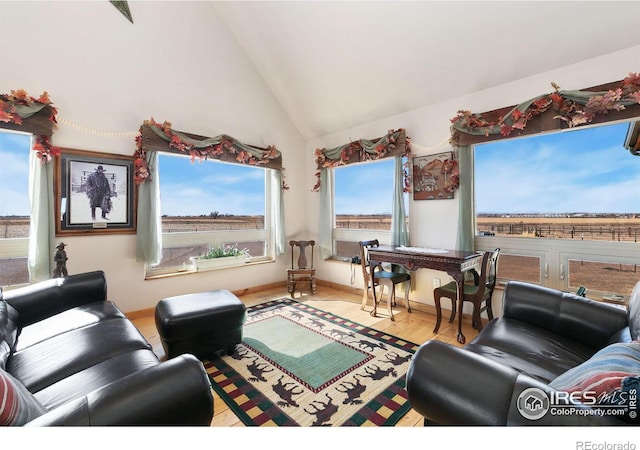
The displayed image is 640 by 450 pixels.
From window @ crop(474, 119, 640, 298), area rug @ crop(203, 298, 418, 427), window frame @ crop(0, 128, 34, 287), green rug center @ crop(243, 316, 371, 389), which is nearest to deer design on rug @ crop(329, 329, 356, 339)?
area rug @ crop(203, 298, 418, 427)

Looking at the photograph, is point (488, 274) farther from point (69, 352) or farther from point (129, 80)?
point (129, 80)

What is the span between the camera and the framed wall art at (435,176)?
3.18 m

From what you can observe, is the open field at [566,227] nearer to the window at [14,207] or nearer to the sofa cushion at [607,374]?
the sofa cushion at [607,374]

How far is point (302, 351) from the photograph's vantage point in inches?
95.7

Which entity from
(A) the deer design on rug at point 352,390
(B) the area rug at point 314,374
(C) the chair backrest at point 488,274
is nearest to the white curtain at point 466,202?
(C) the chair backrest at point 488,274

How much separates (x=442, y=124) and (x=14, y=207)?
15.2 ft

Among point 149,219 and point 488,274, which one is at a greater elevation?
point 149,219

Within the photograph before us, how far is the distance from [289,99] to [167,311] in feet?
11.8

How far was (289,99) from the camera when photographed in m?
4.40

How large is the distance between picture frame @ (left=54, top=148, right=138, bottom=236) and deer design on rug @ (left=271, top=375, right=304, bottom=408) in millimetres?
2563

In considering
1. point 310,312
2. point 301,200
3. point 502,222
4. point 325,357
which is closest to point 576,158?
point 502,222

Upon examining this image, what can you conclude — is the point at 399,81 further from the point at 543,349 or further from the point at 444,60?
the point at 543,349

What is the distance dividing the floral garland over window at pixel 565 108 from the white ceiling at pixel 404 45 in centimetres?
31
